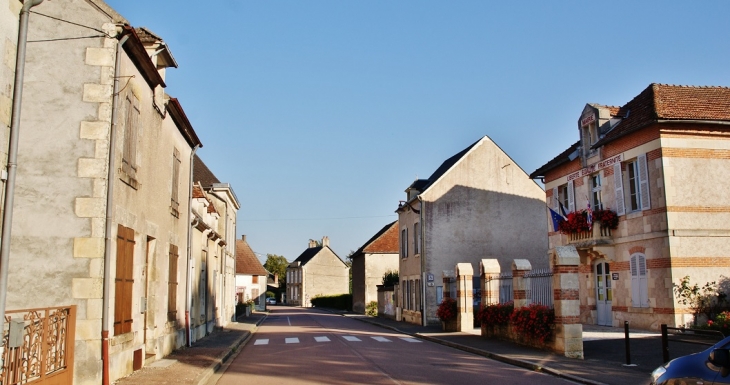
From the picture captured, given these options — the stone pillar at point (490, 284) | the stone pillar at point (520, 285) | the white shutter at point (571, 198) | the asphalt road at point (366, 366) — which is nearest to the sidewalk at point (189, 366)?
the asphalt road at point (366, 366)

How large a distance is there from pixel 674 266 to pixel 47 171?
1677 centimetres

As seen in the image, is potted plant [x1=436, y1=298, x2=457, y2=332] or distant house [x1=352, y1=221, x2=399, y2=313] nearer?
potted plant [x1=436, y1=298, x2=457, y2=332]

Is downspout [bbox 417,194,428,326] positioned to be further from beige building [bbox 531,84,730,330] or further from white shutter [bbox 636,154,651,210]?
white shutter [bbox 636,154,651,210]

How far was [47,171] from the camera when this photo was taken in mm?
10258

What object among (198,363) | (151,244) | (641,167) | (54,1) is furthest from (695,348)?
(54,1)

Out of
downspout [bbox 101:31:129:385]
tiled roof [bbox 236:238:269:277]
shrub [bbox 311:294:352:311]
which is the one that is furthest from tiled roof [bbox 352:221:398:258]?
downspout [bbox 101:31:129:385]

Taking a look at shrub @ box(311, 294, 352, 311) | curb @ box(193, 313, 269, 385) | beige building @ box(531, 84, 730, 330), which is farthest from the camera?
shrub @ box(311, 294, 352, 311)

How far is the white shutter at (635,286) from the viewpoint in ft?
68.1

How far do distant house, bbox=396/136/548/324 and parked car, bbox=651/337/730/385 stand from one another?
24.9 m

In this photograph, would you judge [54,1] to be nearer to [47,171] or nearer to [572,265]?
[47,171]

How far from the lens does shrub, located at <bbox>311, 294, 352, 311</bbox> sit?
60594 millimetres

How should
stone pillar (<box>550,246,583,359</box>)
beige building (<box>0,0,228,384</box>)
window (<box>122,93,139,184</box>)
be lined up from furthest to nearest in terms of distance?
stone pillar (<box>550,246,583,359</box>) < window (<box>122,93,139,184</box>) < beige building (<box>0,0,228,384</box>)

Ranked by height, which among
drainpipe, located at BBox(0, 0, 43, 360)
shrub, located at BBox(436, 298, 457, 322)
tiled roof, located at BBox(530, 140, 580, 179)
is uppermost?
tiled roof, located at BBox(530, 140, 580, 179)

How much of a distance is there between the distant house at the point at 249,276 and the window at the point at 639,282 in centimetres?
4435
